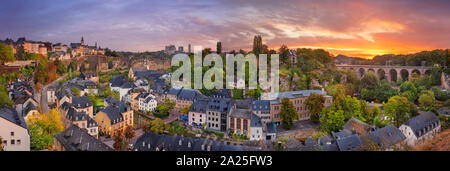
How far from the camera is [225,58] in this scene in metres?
37.4

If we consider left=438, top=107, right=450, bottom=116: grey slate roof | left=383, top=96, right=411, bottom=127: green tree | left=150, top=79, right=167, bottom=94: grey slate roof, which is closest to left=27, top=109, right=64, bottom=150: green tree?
left=150, top=79, right=167, bottom=94: grey slate roof

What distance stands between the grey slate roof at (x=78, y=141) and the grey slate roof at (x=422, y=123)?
1699 cm

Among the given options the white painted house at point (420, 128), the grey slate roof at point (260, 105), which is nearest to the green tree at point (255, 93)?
the grey slate roof at point (260, 105)

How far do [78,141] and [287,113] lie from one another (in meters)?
14.4

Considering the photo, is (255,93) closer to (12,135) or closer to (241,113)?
(241,113)

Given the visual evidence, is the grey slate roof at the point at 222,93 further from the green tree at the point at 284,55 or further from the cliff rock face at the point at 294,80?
the green tree at the point at 284,55

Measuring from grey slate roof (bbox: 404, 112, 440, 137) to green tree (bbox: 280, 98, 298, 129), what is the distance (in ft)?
23.9

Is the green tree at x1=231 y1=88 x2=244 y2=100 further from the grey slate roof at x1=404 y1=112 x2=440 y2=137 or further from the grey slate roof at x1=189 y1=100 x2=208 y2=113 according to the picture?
the grey slate roof at x1=404 y1=112 x2=440 y2=137

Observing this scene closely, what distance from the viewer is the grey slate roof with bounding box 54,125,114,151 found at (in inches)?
481

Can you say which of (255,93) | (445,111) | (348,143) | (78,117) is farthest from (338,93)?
(78,117)

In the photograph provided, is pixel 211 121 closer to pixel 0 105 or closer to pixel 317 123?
pixel 317 123

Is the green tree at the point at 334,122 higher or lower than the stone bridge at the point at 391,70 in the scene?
lower

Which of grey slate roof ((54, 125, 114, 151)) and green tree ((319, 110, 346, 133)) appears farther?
green tree ((319, 110, 346, 133))

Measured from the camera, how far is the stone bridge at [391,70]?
3142cm
